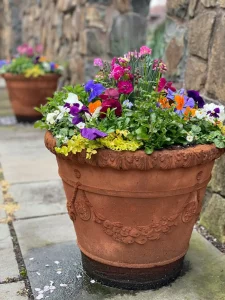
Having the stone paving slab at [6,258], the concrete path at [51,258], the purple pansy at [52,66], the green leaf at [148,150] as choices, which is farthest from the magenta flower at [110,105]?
the purple pansy at [52,66]

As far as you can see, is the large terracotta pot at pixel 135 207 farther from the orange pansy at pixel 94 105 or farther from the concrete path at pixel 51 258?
the orange pansy at pixel 94 105

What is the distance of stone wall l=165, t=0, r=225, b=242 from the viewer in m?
2.45

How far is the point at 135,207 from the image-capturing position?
1800mm

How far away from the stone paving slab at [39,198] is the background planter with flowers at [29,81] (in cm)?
183

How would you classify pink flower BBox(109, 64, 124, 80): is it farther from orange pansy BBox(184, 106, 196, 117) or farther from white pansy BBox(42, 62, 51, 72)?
white pansy BBox(42, 62, 51, 72)

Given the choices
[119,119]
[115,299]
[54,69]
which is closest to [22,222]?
[115,299]

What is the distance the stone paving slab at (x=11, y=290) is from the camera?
1.92 meters

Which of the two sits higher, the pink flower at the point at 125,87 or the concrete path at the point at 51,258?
the pink flower at the point at 125,87

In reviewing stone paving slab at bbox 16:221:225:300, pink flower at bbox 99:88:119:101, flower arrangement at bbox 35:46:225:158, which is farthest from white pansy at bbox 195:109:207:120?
stone paving slab at bbox 16:221:225:300

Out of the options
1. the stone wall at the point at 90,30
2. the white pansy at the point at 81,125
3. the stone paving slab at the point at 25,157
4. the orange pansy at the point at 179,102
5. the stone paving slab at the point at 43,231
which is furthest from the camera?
the stone wall at the point at 90,30

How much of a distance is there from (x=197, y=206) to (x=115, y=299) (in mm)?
512

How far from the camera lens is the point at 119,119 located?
1.81 metres

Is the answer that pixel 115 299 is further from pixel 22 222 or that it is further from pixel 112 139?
pixel 22 222

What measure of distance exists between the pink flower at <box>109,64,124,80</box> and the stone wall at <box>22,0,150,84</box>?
7.81 feet
